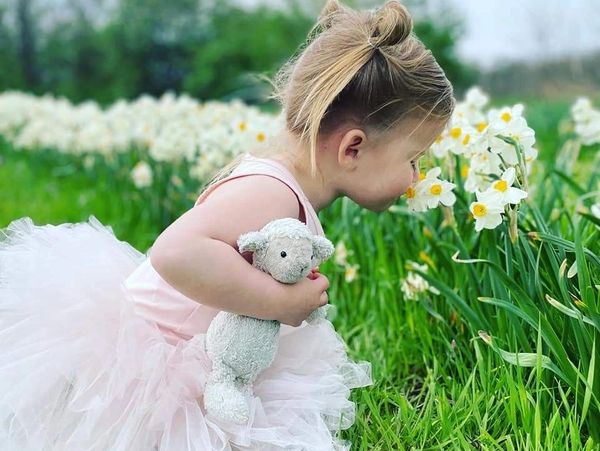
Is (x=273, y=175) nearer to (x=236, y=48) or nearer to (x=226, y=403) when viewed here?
(x=226, y=403)

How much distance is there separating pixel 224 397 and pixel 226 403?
0.01 m

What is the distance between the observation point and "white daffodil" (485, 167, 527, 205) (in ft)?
5.22

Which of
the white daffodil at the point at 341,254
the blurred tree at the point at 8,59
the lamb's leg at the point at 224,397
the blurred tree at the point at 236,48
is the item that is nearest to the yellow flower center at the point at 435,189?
the lamb's leg at the point at 224,397

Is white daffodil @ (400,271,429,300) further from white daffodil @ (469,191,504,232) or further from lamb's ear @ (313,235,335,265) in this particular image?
lamb's ear @ (313,235,335,265)

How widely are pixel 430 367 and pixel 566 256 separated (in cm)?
52

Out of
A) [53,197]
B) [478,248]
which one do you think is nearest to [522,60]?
[53,197]

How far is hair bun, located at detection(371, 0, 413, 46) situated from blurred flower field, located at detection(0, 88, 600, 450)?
1.09 ft

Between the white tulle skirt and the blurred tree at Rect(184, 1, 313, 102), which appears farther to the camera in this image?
the blurred tree at Rect(184, 1, 313, 102)

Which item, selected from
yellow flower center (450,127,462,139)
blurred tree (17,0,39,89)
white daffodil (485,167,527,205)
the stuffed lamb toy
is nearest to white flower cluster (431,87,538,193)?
yellow flower center (450,127,462,139)

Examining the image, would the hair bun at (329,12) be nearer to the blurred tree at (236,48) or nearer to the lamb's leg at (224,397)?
the lamb's leg at (224,397)

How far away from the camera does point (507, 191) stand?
5.29 feet

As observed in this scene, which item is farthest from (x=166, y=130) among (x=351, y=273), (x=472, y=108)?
(x=472, y=108)

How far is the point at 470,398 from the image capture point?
179 centimetres

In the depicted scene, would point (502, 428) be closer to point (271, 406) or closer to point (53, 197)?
point (271, 406)
